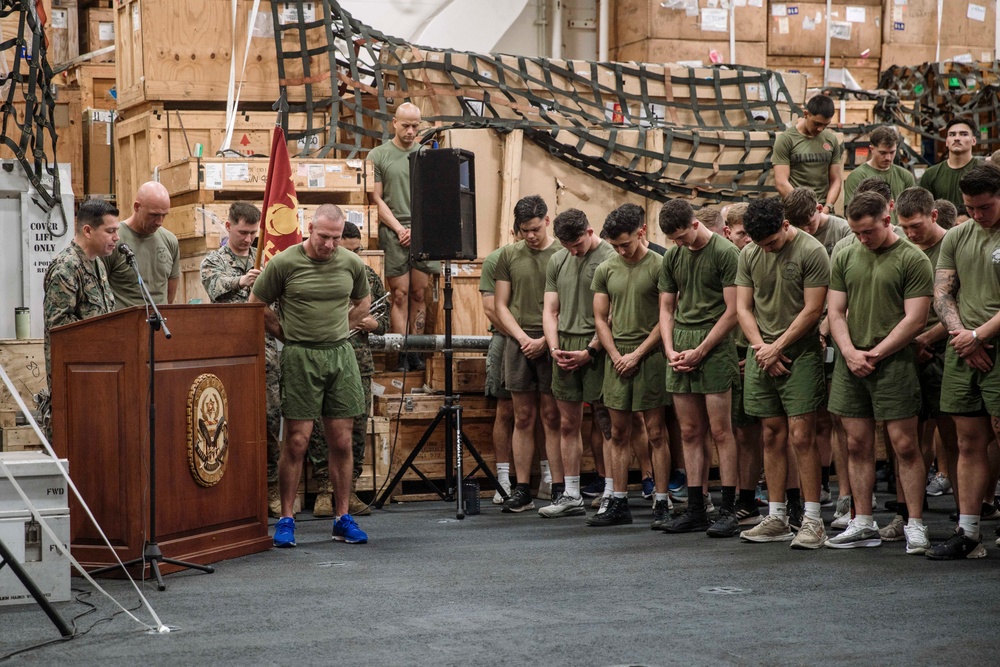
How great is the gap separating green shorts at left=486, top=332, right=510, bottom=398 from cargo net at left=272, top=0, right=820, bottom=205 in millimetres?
2253

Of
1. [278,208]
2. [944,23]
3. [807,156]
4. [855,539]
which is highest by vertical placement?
[944,23]

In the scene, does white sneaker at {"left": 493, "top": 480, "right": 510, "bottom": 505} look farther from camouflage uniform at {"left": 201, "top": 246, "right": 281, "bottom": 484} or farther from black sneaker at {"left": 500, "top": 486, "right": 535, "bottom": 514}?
camouflage uniform at {"left": 201, "top": 246, "right": 281, "bottom": 484}

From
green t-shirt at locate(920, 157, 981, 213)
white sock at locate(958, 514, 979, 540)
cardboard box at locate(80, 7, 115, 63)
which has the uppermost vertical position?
cardboard box at locate(80, 7, 115, 63)

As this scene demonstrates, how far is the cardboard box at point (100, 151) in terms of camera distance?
36.3 ft

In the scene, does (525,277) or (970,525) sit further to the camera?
(525,277)

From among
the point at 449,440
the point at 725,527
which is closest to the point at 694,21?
the point at 449,440

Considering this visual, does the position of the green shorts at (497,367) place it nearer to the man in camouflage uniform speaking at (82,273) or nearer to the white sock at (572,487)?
the white sock at (572,487)

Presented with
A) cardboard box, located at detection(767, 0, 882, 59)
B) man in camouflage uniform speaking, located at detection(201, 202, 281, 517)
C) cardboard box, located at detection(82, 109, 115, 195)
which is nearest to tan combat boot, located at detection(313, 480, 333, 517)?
man in camouflage uniform speaking, located at detection(201, 202, 281, 517)

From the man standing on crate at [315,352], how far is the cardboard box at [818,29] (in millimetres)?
7483

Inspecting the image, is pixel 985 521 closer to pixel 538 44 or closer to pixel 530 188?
pixel 530 188

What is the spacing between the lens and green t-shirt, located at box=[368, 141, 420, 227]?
934 centimetres

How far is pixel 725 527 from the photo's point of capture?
22.5ft

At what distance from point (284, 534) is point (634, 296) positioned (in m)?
2.36

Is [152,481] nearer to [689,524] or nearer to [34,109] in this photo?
[689,524]
